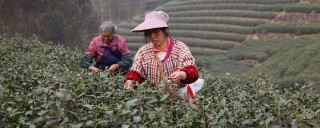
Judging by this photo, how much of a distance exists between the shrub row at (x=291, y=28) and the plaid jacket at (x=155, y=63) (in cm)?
2662

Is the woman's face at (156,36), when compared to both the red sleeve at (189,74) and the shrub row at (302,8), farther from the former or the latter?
the shrub row at (302,8)

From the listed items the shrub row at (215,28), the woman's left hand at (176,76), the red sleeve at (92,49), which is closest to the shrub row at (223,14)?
the shrub row at (215,28)

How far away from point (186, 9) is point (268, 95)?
1552 inches

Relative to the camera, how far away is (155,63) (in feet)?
10.2

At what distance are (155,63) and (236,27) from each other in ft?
99.8

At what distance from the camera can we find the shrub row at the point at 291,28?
27531mm

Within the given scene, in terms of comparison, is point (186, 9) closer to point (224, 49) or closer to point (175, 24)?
point (175, 24)

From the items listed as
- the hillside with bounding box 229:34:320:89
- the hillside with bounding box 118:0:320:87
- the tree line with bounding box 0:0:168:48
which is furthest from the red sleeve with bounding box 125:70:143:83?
the hillside with bounding box 118:0:320:87

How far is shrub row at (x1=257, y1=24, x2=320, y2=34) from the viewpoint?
2753cm

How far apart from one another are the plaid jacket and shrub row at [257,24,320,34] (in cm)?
2662

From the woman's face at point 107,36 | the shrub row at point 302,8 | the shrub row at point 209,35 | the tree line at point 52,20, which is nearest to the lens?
the woman's face at point 107,36

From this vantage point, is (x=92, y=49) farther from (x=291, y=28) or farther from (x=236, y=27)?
(x=236, y=27)

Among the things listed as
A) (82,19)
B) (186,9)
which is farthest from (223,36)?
(82,19)

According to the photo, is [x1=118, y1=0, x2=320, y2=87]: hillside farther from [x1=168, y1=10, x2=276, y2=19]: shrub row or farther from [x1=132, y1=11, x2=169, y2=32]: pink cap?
[x1=132, y1=11, x2=169, y2=32]: pink cap
